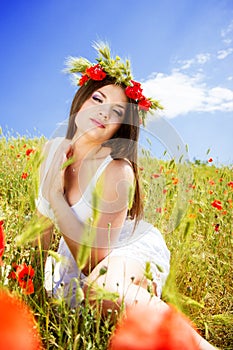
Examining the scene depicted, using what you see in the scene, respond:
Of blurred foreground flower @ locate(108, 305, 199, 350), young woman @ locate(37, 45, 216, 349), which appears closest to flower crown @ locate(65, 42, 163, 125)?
young woman @ locate(37, 45, 216, 349)

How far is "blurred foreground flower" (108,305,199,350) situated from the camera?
0.23 m

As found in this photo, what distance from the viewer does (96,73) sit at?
156cm

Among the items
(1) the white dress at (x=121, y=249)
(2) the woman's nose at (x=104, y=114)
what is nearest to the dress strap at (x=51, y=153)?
(1) the white dress at (x=121, y=249)

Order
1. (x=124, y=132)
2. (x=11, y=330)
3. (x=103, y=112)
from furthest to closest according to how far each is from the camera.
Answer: (x=124, y=132) → (x=103, y=112) → (x=11, y=330)

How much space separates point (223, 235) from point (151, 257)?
657mm

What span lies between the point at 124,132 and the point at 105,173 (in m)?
0.21

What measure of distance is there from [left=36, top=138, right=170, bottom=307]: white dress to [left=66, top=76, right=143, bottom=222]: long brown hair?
0.07m

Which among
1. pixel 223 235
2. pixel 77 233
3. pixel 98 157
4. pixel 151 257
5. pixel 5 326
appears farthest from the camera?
pixel 223 235

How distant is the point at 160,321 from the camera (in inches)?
9.8

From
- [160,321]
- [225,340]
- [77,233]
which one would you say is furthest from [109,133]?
[160,321]

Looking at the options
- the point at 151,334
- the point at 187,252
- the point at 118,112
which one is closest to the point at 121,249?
the point at 187,252

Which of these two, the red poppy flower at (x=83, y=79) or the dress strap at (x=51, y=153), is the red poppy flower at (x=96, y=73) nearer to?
the red poppy flower at (x=83, y=79)

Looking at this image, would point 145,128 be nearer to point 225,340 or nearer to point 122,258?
point 122,258

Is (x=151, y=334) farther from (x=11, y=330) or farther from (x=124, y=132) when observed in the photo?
(x=124, y=132)
